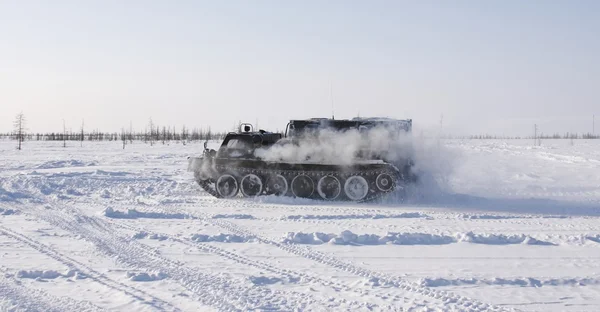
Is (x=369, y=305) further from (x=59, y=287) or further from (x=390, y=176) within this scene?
(x=390, y=176)

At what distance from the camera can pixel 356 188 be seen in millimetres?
14695

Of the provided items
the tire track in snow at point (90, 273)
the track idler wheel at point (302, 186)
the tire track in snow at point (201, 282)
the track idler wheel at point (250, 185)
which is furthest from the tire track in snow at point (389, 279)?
the track idler wheel at point (250, 185)

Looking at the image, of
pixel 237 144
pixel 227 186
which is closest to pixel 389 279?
pixel 227 186

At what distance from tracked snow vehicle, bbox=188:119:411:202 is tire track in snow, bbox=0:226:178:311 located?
6.46 m

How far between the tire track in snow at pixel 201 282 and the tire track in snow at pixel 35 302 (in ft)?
4.03

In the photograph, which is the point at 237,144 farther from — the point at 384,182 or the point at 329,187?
the point at 384,182

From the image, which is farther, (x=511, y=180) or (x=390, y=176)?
(x=511, y=180)

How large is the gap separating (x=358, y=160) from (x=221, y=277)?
847cm

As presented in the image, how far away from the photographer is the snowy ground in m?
5.98

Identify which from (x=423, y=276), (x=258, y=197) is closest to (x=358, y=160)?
(x=258, y=197)

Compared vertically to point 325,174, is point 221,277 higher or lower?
lower

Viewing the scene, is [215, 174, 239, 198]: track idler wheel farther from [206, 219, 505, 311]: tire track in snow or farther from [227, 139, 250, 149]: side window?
[206, 219, 505, 311]: tire track in snow

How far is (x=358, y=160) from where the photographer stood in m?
14.7

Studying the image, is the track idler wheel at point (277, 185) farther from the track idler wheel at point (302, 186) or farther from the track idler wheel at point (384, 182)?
the track idler wheel at point (384, 182)
